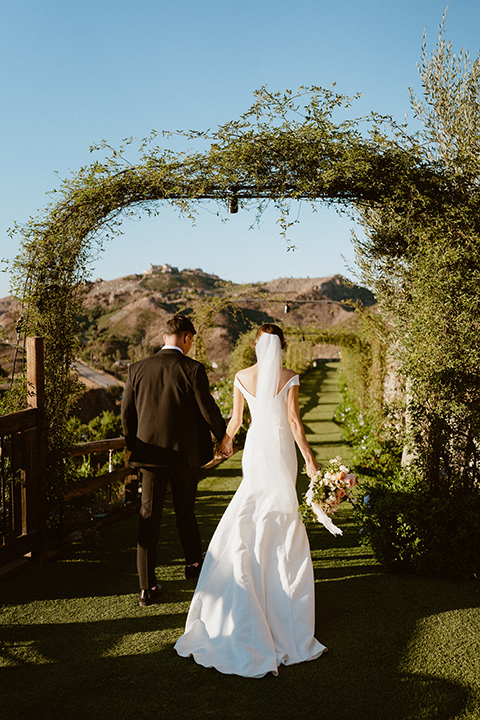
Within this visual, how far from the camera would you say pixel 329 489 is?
3680 mm

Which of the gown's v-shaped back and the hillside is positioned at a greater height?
the hillside

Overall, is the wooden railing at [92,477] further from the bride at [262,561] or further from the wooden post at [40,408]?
the bride at [262,561]

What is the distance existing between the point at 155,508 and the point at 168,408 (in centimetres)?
72

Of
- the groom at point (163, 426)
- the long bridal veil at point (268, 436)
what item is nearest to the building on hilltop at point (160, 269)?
the groom at point (163, 426)

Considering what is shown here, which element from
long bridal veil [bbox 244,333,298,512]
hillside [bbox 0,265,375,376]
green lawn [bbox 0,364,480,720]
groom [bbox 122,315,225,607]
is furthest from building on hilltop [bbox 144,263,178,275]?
long bridal veil [bbox 244,333,298,512]

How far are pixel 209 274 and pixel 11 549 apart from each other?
4669 centimetres

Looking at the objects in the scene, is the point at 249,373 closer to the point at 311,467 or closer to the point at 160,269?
the point at 311,467

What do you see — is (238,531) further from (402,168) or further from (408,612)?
(402,168)

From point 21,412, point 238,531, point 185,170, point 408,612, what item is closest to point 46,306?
point 21,412

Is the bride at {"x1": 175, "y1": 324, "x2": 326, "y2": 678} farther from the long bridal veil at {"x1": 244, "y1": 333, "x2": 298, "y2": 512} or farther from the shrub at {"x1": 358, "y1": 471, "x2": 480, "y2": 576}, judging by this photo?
the shrub at {"x1": 358, "y1": 471, "x2": 480, "y2": 576}

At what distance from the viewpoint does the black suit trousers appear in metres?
3.87

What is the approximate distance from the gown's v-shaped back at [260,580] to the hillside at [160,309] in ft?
16.6

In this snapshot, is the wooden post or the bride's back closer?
the bride's back

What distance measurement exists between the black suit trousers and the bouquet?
36.6 inches
